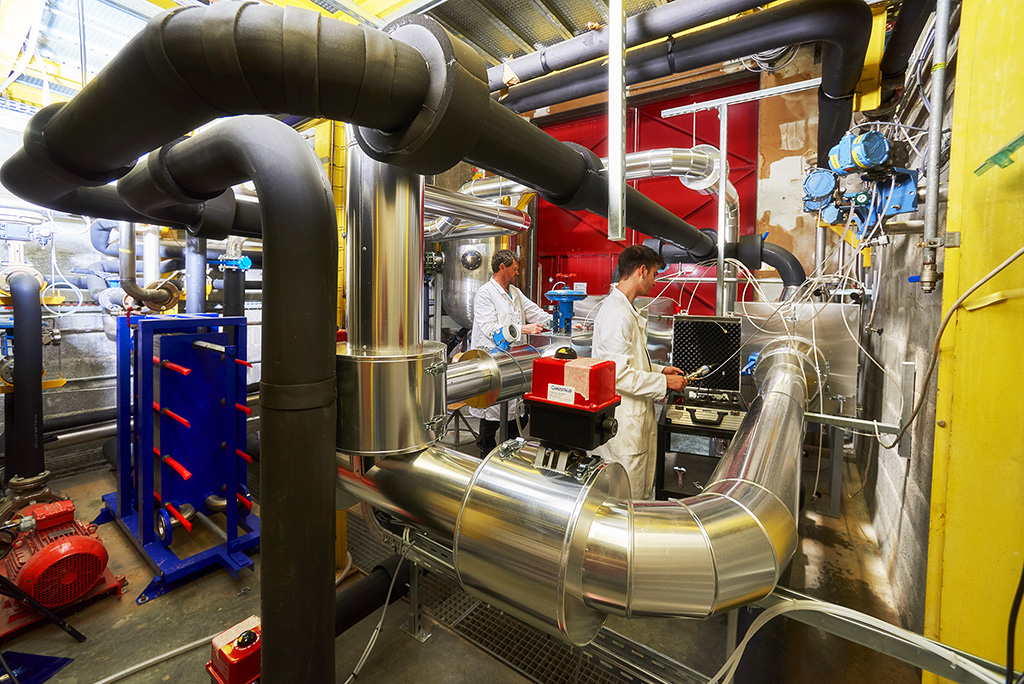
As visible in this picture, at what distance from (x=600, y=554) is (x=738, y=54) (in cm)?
226

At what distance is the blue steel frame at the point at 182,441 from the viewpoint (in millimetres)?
1886

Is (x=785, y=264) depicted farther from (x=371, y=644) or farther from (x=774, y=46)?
(x=371, y=644)

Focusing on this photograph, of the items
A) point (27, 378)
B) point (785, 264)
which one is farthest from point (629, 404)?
point (27, 378)

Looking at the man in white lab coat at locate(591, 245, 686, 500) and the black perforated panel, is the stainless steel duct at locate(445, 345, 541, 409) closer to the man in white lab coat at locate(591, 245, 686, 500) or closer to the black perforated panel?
the man in white lab coat at locate(591, 245, 686, 500)

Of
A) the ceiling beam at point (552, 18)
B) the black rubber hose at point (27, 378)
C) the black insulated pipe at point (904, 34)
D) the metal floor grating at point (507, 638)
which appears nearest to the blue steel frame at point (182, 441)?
the black rubber hose at point (27, 378)

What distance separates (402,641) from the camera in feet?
5.20

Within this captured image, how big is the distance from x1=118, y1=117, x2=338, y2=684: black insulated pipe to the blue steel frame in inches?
59.3

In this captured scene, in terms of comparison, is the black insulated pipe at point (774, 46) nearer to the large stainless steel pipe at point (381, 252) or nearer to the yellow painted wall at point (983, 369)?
the yellow painted wall at point (983, 369)

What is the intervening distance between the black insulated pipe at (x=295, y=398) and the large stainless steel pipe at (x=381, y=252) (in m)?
0.08

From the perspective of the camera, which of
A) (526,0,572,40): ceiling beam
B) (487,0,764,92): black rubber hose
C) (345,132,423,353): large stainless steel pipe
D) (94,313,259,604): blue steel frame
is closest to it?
(345,132,423,353): large stainless steel pipe

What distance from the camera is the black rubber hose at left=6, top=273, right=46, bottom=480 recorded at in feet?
6.66

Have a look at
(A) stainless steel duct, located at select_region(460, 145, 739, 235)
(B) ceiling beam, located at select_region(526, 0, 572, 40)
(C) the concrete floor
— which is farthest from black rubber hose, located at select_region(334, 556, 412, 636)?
(B) ceiling beam, located at select_region(526, 0, 572, 40)

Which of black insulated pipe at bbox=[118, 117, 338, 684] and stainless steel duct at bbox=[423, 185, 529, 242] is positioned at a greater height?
stainless steel duct at bbox=[423, 185, 529, 242]

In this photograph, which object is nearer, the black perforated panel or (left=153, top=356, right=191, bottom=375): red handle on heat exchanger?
(left=153, top=356, right=191, bottom=375): red handle on heat exchanger
